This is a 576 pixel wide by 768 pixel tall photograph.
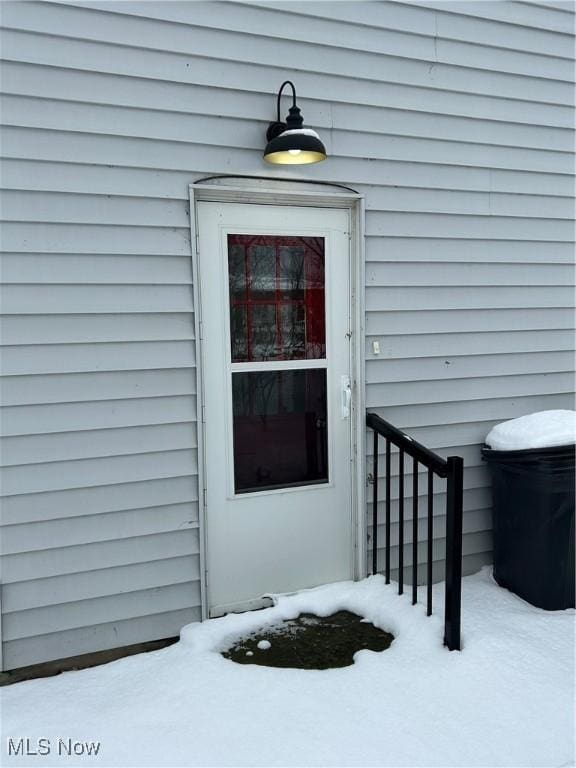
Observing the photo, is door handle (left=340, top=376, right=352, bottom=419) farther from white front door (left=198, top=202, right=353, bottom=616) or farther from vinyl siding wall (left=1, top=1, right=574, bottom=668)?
vinyl siding wall (left=1, top=1, right=574, bottom=668)

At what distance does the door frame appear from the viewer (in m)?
2.90

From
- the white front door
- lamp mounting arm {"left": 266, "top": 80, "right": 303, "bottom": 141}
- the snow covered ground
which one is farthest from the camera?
the white front door

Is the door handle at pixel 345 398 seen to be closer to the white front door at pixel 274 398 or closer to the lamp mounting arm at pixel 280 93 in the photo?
the white front door at pixel 274 398

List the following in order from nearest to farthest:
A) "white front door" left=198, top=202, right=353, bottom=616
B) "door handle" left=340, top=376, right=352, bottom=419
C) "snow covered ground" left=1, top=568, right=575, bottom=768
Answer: "snow covered ground" left=1, top=568, right=575, bottom=768 < "white front door" left=198, top=202, right=353, bottom=616 < "door handle" left=340, top=376, right=352, bottom=419

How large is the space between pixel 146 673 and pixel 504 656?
4.71ft

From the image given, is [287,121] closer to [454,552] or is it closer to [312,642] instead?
[454,552]

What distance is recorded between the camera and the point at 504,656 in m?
2.66

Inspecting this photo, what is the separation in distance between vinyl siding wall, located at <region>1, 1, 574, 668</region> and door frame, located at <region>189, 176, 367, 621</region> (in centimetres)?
4

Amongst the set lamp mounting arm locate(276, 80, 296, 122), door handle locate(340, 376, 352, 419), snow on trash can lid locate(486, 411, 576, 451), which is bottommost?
snow on trash can lid locate(486, 411, 576, 451)

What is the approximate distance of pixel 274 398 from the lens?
3.13 m

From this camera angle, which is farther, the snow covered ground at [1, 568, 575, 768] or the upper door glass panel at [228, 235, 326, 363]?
the upper door glass panel at [228, 235, 326, 363]

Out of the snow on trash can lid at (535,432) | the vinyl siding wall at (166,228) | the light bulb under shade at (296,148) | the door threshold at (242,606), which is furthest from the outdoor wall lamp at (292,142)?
the door threshold at (242,606)

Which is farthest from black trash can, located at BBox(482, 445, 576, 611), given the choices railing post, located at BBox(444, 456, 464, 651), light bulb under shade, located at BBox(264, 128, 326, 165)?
light bulb under shade, located at BBox(264, 128, 326, 165)

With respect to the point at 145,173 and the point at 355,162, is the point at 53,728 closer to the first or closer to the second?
the point at 145,173
